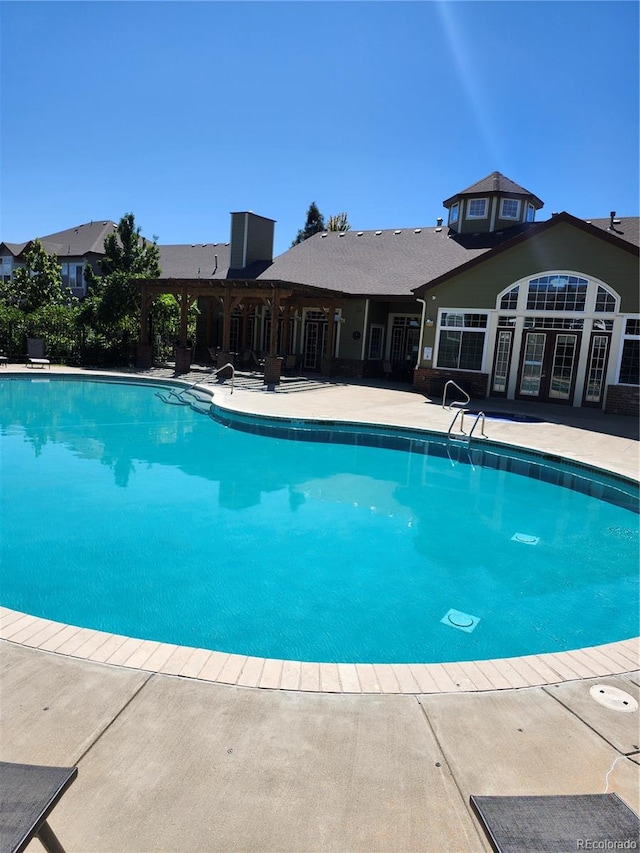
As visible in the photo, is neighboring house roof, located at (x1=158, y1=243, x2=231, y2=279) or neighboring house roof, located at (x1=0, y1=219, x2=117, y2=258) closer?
neighboring house roof, located at (x1=158, y1=243, x2=231, y2=279)

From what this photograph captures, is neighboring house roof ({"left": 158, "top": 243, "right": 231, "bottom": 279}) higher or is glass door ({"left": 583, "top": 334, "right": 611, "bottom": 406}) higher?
neighboring house roof ({"left": 158, "top": 243, "right": 231, "bottom": 279})

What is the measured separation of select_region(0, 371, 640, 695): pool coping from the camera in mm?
3367

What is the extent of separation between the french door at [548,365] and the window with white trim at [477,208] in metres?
8.32

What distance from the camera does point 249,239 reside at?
27234 millimetres

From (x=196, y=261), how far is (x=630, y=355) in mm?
22318

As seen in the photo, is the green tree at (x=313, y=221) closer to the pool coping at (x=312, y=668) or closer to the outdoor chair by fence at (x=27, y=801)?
the pool coping at (x=312, y=668)

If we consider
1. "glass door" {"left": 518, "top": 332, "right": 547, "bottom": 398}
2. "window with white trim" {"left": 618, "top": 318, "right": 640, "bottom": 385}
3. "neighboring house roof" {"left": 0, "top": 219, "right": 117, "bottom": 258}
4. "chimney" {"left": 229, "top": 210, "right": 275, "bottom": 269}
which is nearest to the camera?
"window with white trim" {"left": 618, "top": 318, "right": 640, "bottom": 385}

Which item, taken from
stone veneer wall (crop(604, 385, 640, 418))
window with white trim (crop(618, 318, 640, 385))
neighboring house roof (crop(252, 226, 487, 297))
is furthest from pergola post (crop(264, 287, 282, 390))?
window with white trim (crop(618, 318, 640, 385))

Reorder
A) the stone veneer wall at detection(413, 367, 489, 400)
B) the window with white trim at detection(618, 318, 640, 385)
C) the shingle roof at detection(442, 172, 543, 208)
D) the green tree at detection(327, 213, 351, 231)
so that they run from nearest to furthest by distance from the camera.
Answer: the window with white trim at detection(618, 318, 640, 385), the stone veneer wall at detection(413, 367, 489, 400), the shingle roof at detection(442, 172, 543, 208), the green tree at detection(327, 213, 351, 231)

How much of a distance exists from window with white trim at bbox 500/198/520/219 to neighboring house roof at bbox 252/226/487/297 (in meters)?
2.17

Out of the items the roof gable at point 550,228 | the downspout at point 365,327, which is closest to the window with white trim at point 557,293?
the roof gable at point 550,228

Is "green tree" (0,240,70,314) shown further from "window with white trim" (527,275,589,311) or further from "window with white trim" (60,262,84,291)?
"window with white trim" (527,275,589,311)

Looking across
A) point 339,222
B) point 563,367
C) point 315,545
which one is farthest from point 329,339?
point 339,222

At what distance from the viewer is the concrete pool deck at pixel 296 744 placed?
231 centimetres
